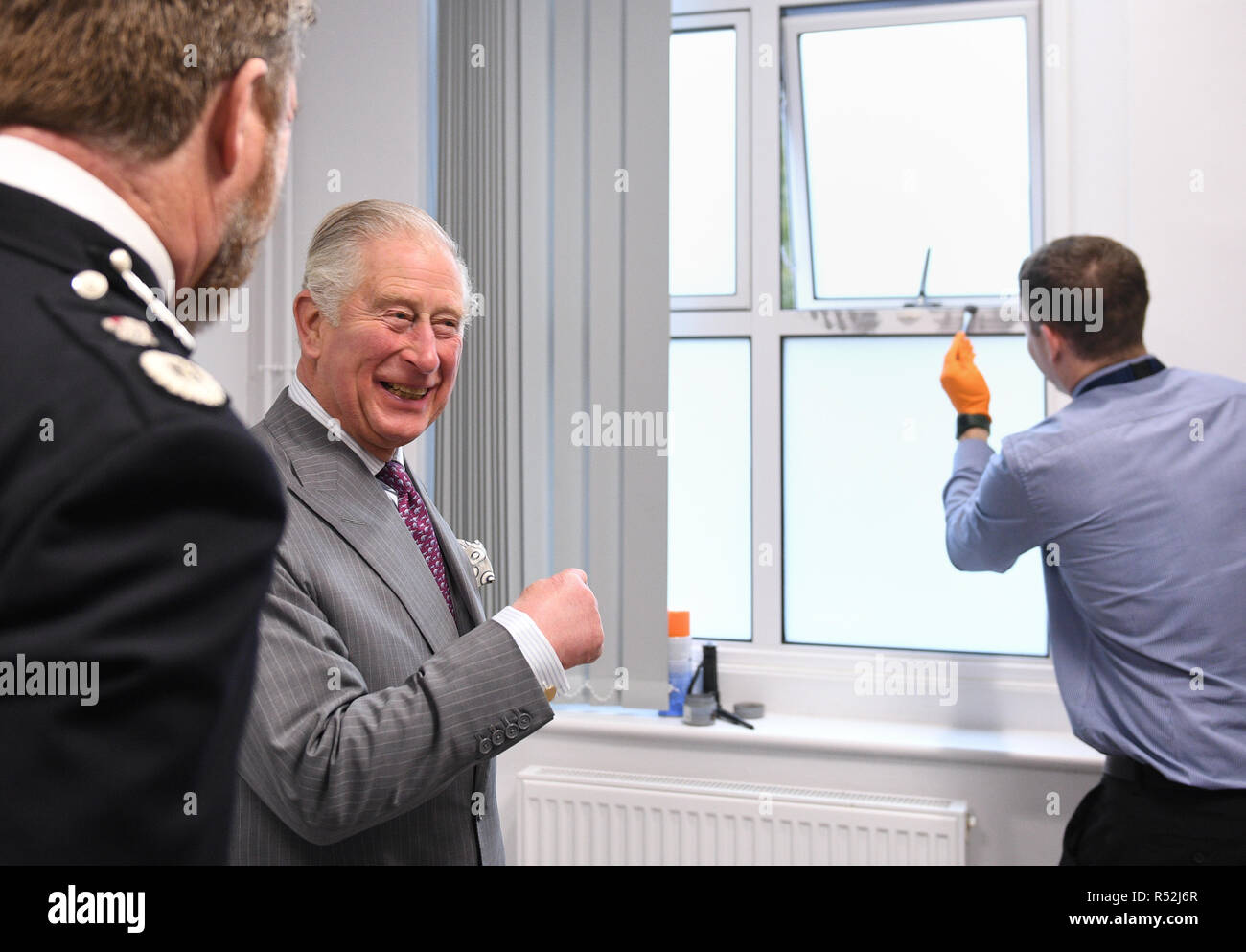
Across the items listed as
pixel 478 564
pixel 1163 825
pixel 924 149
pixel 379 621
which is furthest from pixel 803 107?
pixel 379 621

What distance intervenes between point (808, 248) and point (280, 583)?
1921mm

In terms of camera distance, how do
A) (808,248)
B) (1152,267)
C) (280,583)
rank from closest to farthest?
(280,583)
(1152,267)
(808,248)

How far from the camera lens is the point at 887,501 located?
247 centimetres

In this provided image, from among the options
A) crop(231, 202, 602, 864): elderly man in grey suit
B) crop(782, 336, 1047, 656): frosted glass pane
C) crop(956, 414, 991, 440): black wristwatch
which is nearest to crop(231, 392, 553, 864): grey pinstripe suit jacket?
crop(231, 202, 602, 864): elderly man in grey suit

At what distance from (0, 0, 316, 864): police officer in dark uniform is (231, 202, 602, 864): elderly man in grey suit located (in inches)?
18.5

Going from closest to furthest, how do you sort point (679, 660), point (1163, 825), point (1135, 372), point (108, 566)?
1. point (108, 566)
2. point (1163, 825)
3. point (1135, 372)
4. point (679, 660)

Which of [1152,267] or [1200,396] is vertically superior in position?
[1152,267]

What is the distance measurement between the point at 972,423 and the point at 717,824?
3.51ft

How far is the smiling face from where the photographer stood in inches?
47.3

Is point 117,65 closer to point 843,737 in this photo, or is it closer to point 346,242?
point 346,242
